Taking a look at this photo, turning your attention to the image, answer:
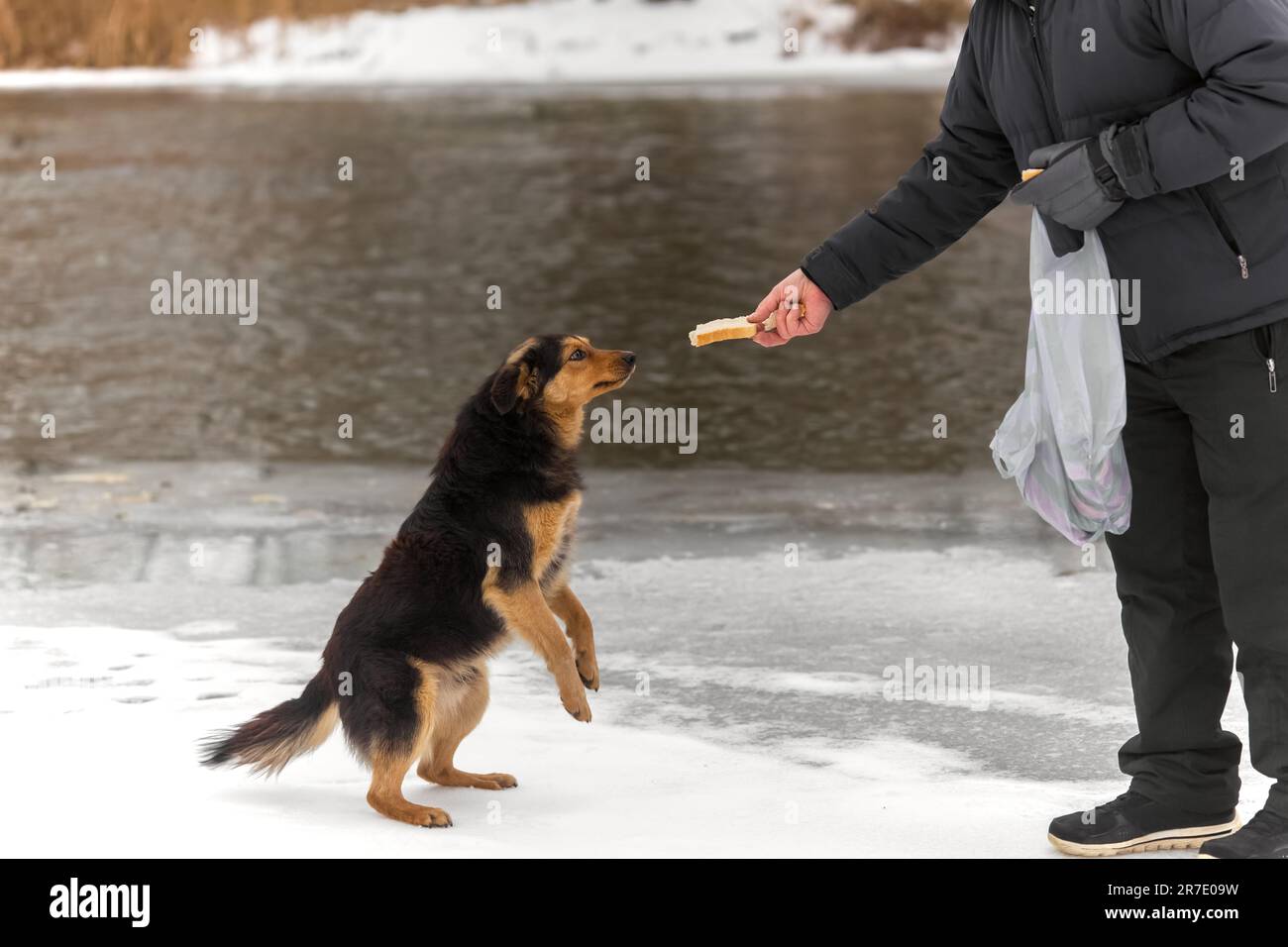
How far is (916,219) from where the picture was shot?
3473 mm

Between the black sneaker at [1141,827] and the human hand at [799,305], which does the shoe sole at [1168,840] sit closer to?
the black sneaker at [1141,827]

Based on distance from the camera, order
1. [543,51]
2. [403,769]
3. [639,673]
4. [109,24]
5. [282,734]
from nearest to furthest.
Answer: [403,769]
[282,734]
[639,673]
[543,51]
[109,24]

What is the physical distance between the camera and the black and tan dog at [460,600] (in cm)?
335

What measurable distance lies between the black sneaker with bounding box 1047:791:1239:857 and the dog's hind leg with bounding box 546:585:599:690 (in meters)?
1.07

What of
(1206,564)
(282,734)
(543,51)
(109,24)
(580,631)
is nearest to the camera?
(1206,564)

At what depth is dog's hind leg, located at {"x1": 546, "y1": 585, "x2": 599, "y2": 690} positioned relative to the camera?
3738mm

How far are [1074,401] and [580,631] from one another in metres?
1.24

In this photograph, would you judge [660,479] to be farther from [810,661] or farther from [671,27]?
[671,27]

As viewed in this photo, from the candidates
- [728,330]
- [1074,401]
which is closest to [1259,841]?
[1074,401]

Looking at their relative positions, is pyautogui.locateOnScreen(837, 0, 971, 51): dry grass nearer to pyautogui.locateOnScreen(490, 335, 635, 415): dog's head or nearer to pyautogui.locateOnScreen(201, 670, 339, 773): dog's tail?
pyautogui.locateOnScreen(490, 335, 635, 415): dog's head

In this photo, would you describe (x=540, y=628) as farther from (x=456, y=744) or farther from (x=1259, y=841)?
(x=1259, y=841)

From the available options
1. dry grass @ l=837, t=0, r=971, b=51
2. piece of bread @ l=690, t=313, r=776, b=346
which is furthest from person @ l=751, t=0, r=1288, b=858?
dry grass @ l=837, t=0, r=971, b=51

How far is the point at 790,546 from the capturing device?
568cm

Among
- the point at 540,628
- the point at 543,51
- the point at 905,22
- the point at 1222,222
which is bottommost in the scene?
the point at 540,628
